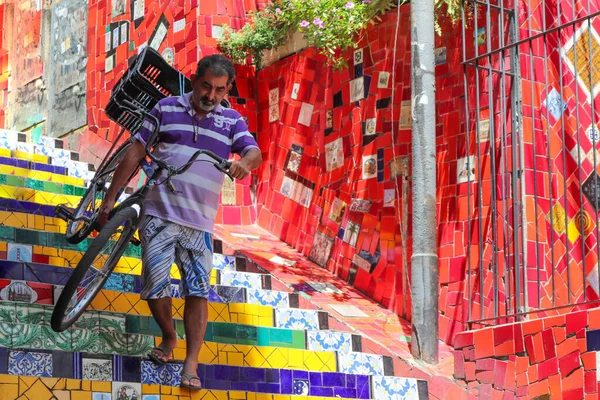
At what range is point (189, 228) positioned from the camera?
19.9ft

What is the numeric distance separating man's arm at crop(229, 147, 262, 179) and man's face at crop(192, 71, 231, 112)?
31 cm

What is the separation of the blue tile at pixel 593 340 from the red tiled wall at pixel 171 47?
4782 mm

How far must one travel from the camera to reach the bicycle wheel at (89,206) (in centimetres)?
754

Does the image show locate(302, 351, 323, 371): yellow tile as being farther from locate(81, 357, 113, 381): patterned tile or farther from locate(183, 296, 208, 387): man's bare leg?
locate(81, 357, 113, 381): patterned tile

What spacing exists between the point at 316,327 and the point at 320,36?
2.94 m

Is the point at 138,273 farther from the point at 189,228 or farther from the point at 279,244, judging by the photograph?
the point at 279,244

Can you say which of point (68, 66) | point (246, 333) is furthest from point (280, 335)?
point (68, 66)

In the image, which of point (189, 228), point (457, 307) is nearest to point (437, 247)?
point (457, 307)

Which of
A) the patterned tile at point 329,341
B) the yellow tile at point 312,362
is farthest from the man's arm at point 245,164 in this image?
the patterned tile at point 329,341

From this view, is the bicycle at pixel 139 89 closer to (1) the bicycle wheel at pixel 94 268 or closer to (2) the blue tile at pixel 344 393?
(1) the bicycle wheel at pixel 94 268

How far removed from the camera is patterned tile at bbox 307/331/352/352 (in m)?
7.32

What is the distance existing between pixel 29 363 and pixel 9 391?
0.84 feet

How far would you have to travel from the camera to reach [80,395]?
5.64 metres

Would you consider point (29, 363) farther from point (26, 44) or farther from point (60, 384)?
point (26, 44)
